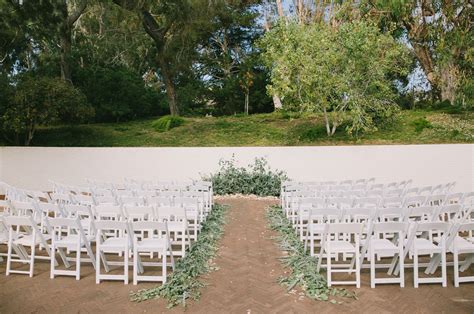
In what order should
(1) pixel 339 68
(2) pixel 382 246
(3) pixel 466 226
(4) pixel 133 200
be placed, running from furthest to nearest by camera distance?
1. (1) pixel 339 68
2. (4) pixel 133 200
3. (2) pixel 382 246
4. (3) pixel 466 226

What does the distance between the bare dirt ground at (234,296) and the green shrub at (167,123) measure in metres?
15.3

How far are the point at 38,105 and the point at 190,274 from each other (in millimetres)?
14219

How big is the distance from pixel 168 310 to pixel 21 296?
5.53ft

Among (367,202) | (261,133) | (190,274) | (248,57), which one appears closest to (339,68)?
(261,133)

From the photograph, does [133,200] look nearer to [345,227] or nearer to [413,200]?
[345,227]

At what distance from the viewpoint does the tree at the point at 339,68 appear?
1587 centimetres

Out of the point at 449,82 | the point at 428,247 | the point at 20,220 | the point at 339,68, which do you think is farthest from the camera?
the point at 449,82

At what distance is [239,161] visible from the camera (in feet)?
49.6

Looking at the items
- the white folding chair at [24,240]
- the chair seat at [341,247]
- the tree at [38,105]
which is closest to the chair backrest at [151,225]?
the white folding chair at [24,240]

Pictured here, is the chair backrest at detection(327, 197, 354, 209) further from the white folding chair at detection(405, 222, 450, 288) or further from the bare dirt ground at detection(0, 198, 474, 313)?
the white folding chair at detection(405, 222, 450, 288)

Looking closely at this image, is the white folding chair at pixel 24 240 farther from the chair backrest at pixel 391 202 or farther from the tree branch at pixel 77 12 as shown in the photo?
the tree branch at pixel 77 12

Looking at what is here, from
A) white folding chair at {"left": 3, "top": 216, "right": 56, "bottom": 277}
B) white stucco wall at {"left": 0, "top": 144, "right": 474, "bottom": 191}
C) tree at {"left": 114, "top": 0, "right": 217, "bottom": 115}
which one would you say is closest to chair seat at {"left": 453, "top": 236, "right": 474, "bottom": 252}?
white folding chair at {"left": 3, "top": 216, "right": 56, "bottom": 277}

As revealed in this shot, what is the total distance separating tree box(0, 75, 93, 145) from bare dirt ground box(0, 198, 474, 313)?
491 inches

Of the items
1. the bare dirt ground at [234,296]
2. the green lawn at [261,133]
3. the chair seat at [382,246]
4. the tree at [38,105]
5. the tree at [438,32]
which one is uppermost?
the tree at [438,32]
